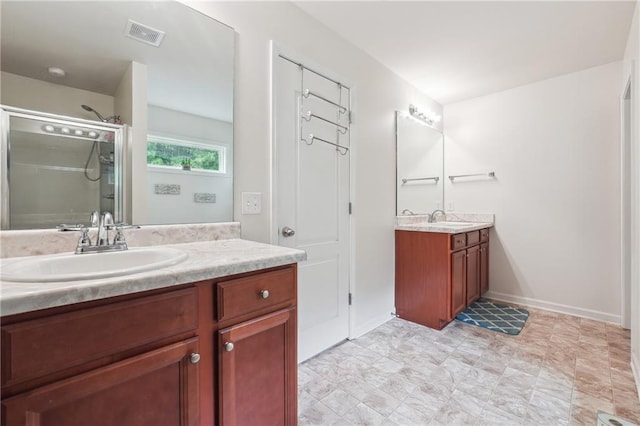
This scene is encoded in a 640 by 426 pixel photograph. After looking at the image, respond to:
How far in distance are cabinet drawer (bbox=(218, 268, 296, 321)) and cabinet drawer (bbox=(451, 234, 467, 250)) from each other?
69.8 inches

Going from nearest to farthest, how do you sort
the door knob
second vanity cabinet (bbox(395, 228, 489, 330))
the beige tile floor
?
the beige tile floor < the door knob < second vanity cabinet (bbox(395, 228, 489, 330))

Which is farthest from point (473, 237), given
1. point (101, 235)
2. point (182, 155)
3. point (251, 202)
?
point (101, 235)

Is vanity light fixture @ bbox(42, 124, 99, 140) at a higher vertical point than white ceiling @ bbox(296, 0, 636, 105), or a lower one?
lower

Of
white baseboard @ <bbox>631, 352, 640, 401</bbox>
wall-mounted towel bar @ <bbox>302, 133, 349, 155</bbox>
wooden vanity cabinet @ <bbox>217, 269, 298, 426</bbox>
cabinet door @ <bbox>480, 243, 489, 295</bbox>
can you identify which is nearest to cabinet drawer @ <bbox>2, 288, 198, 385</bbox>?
wooden vanity cabinet @ <bbox>217, 269, 298, 426</bbox>

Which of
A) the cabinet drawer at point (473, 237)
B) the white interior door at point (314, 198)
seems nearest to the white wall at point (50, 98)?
the white interior door at point (314, 198)

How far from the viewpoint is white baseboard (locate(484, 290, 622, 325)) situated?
2.61 metres

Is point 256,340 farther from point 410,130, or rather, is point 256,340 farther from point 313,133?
point 410,130

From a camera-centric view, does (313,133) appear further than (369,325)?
No

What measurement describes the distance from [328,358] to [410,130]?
2.29m

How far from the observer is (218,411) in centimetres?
91

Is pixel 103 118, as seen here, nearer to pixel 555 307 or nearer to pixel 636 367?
pixel 636 367

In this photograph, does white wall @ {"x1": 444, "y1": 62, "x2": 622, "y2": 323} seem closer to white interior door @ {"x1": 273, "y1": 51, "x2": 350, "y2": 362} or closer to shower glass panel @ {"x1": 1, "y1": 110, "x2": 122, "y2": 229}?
white interior door @ {"x1": 273, "y1": 51, "x2": 350, "y2": 362}

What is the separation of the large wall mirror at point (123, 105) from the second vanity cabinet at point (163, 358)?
64cm

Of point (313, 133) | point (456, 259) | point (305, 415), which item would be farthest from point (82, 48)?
point (456, 259)
